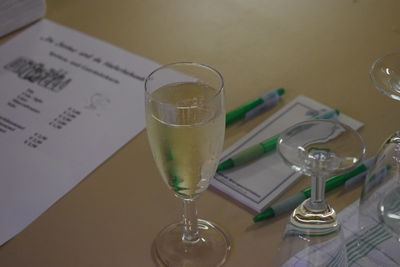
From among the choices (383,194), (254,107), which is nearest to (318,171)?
(383,194)

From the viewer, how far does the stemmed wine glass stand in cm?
64

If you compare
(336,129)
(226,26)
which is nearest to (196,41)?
(226,26)

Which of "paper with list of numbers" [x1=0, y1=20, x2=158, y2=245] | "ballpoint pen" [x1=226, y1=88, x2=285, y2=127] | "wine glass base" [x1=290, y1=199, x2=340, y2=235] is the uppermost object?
"wine glass base" [x1=290, y1=199, x2=340, y2=235]

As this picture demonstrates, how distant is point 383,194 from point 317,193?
0.14 meters

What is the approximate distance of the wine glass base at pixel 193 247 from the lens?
666 millimetres

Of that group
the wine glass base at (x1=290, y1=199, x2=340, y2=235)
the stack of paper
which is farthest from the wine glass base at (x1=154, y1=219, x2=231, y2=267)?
the stack of paper

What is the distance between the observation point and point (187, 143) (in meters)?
0.58

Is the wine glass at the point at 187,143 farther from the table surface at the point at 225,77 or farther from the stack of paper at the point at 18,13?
the stack of paper at the point at 18,13

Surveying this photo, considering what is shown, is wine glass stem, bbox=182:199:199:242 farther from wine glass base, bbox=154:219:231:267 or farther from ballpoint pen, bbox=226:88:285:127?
ballpoint pen, bbox=226:88:285:127

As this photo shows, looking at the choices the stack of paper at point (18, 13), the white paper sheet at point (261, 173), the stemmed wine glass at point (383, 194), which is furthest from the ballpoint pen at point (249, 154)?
the stack of paper at point (18, 13)

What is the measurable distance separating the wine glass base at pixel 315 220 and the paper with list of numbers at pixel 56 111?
0.97 ft

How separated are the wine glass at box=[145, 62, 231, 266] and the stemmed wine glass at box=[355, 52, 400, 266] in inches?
5.8

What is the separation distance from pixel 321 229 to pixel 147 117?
192mm

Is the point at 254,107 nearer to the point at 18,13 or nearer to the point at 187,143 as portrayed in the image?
the point at 187,143
